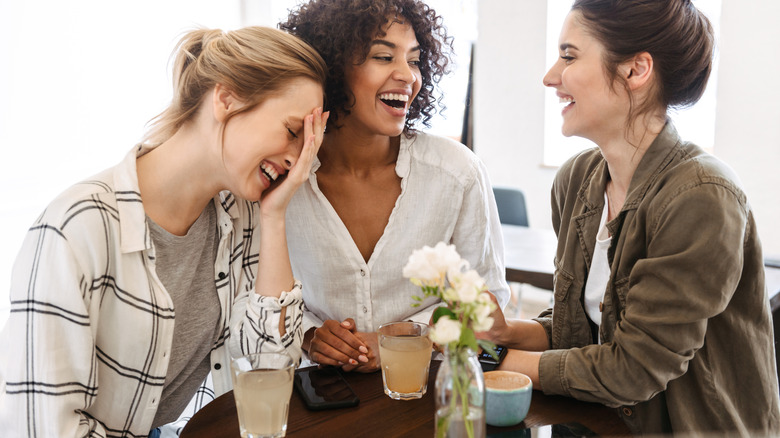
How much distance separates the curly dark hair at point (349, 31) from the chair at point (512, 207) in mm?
2099

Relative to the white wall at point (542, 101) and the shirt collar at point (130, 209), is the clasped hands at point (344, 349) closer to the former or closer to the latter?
the shirt collar at point (130, 209)

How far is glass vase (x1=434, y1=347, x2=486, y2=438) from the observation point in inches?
34.4

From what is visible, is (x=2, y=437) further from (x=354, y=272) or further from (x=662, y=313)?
(x=662, y=313)

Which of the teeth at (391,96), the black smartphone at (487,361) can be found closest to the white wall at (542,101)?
the teeth at (391,96)

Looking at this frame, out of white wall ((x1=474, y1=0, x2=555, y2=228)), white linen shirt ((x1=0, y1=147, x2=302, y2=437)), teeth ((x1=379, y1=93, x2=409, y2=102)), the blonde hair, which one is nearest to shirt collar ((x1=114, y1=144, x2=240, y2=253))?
white linen shirt ((x1=0, y1=147, x2=302, y2=437))

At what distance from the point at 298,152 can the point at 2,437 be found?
2.62ft

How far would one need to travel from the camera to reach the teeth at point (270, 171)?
1.46 meters

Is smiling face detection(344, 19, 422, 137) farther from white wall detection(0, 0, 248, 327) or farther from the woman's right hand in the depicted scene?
white wall detection(0, 0, 248, 327)

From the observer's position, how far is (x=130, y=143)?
5543 mm

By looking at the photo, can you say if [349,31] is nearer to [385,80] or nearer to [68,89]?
[385,80]

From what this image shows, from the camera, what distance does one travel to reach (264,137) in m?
1.41

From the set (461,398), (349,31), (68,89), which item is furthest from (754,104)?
(68,89)

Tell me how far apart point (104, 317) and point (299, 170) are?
0.51m

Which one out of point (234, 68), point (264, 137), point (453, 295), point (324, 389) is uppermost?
point (234, 68)
